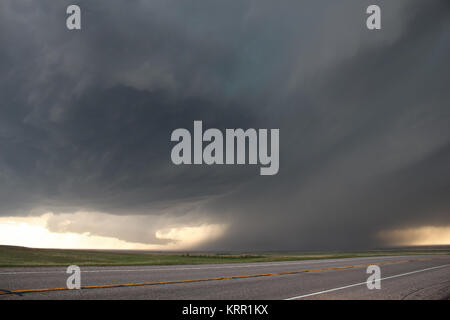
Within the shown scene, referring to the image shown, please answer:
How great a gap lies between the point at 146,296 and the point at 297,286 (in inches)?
239

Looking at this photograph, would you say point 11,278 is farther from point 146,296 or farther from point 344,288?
point 344,288

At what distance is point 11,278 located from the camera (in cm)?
1217

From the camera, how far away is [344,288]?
1214cm
